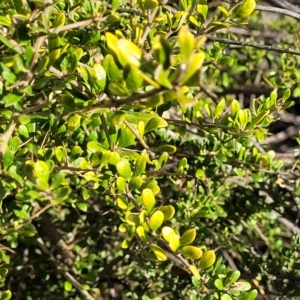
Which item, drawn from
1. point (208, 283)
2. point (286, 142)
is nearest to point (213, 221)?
point (208, 283)

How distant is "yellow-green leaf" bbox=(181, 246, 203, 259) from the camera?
2.77 feet

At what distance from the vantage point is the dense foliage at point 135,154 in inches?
29.1

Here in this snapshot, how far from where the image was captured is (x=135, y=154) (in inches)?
37.6

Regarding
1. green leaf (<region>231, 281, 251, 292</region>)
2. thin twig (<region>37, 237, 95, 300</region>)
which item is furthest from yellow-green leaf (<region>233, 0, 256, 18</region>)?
thin twig (<region>37, 237, 95, 300</region>)

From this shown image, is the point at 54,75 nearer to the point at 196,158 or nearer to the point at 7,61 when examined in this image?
the point at 7,61

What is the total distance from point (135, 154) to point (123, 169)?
68 mm

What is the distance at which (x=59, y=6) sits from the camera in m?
1.05

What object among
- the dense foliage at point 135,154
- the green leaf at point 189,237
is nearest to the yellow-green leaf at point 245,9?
the dense foliage at point 135,154

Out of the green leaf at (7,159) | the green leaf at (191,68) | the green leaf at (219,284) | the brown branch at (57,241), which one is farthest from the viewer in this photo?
the brown branch at (57,241)

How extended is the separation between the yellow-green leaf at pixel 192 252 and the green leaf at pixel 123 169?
0.16 meters

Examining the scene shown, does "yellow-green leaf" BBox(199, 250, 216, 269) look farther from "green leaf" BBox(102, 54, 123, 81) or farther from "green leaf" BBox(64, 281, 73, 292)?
"green leaf" BBox(64, 281, 73, 292)

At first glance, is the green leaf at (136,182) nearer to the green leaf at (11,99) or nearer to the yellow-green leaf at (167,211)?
the yellow-green leaf at (167,211)

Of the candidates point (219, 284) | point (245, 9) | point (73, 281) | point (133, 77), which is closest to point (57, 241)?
point (73, 281)

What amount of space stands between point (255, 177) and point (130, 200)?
55 cm
